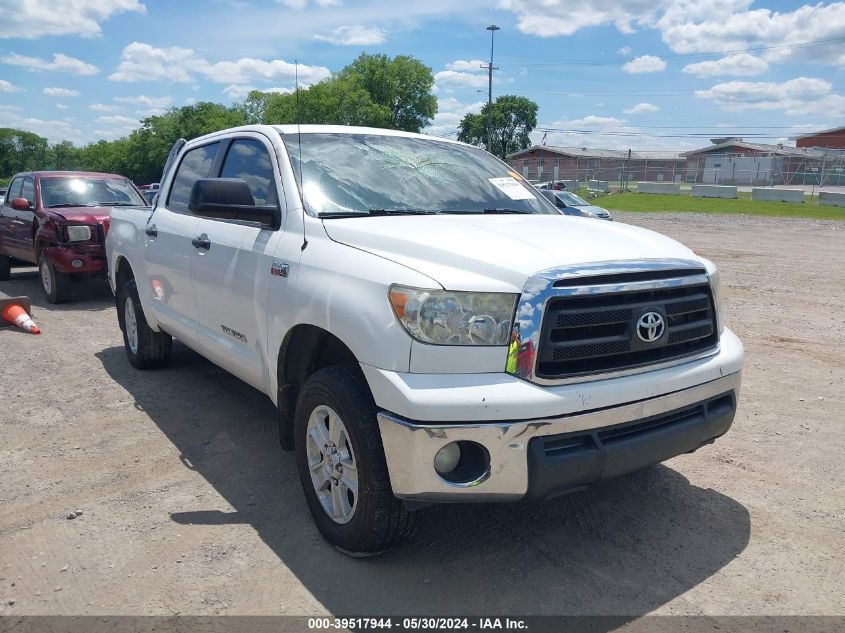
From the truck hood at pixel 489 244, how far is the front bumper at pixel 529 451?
0.55 meters

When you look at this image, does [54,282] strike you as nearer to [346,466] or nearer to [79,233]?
[79,233]

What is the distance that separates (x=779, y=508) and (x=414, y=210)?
244 centimetres

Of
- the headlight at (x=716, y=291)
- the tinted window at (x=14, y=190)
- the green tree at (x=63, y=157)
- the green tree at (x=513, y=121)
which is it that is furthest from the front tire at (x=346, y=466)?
the green tree at (x=63, y=157)

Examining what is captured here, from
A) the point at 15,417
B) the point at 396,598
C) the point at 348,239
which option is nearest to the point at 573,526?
the point at 396,598

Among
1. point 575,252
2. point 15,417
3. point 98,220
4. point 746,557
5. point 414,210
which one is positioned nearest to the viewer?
point 575,252

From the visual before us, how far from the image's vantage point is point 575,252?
295 cm

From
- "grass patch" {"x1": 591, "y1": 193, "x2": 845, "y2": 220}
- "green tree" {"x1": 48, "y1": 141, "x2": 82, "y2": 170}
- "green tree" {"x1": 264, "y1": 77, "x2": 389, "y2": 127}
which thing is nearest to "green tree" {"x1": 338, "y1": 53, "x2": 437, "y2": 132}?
"green tree" {"x1": 264, "y1": 77, "x2": 389, "y2": 127}

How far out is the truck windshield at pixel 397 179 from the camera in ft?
12.2

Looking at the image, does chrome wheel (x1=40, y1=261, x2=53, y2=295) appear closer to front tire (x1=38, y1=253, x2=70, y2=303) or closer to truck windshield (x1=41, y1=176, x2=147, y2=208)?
front tire (x1=38, y1=253, x2=70, y2=303)

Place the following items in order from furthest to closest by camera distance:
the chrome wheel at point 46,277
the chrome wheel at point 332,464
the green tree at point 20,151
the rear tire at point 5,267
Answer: the green tree at point 20,151, the rear tire at point 5,267, the chrome wheel at point 46,277, the chrome wheel at point 332,464

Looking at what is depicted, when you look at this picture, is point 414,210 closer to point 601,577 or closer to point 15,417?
point 601,577

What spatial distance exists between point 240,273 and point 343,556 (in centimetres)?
163

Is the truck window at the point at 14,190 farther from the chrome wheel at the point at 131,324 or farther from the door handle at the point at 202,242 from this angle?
the door handle at the point at 202,242

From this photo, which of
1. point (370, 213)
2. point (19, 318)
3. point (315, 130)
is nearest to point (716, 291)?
point (370, 213)
